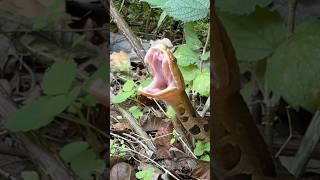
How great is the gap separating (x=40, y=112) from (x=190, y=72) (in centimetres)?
44

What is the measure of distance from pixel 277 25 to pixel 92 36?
0.79 ft

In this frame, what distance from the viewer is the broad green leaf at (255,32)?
0.56 meters

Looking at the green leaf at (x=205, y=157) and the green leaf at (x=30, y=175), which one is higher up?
the green leaf at (x=30, y=175)

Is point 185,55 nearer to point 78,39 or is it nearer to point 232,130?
point 78,39

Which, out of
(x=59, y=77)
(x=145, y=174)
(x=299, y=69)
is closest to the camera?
(x=299, y=69)

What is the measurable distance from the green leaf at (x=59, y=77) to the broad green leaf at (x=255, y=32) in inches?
8.2

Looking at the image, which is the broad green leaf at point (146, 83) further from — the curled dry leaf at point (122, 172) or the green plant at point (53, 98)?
the green plant at point (53, 98)

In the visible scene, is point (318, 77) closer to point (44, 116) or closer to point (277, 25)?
point (277, 25)

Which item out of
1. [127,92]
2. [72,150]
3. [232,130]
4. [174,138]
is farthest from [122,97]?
[232,130]

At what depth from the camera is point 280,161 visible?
592 mm

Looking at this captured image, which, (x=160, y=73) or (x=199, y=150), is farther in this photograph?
(x=199, y=150)

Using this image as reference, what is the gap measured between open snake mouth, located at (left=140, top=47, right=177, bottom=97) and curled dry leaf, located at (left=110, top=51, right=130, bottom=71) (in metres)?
0.25

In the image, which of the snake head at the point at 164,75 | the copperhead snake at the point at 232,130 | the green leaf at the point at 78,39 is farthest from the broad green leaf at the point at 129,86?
the copperhead snake at the point at 232,130

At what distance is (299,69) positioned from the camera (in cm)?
56
